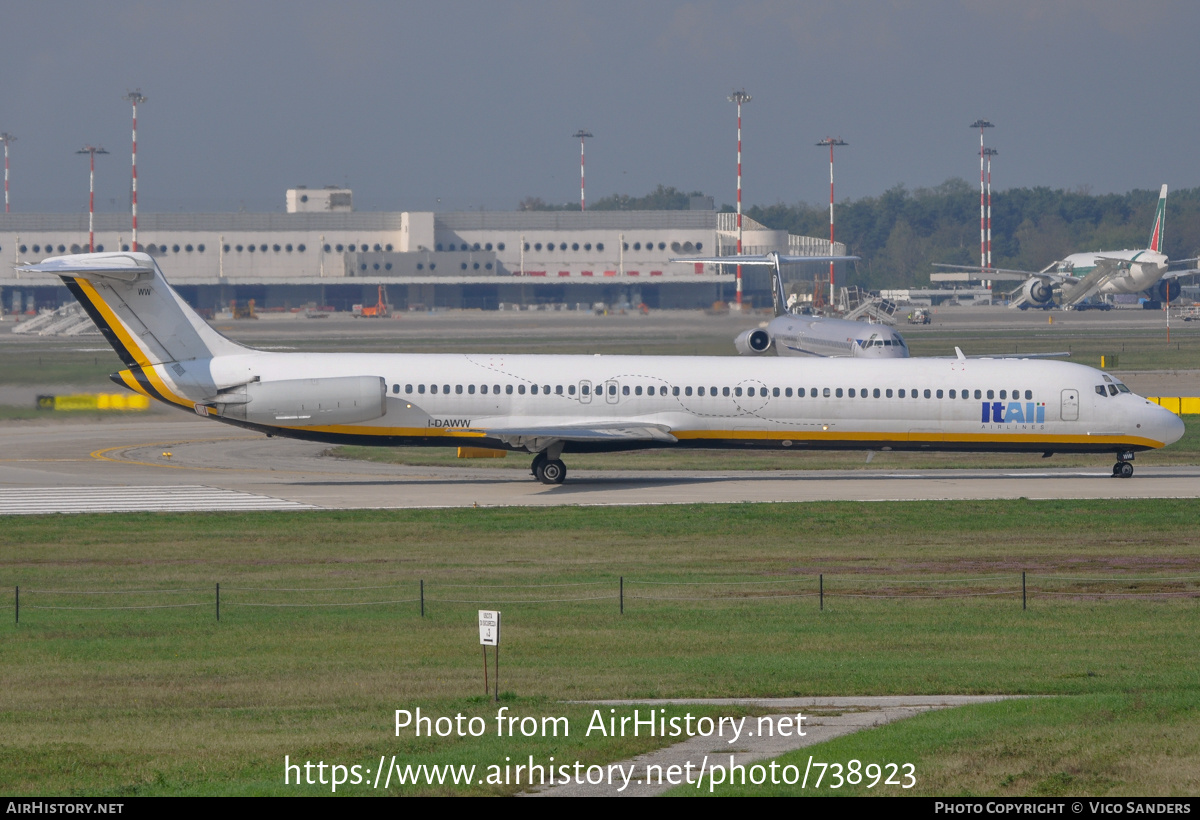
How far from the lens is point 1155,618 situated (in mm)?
21859

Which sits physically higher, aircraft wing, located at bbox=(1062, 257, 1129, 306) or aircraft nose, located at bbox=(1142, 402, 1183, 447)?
aircraft wing, located at bbox=(1062, 257, 1129, 306)

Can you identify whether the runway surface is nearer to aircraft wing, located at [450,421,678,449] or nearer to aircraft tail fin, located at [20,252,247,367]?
aircraft wing, located at [450,421,678,449]

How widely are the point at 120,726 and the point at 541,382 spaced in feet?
75.4

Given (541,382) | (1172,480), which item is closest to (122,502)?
(541,382)

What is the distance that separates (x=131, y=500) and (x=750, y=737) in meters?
25.1

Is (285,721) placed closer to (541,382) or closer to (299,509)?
(299,509)

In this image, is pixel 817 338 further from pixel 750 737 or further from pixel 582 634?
pixel 750 737

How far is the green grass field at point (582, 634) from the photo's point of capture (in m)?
13.2

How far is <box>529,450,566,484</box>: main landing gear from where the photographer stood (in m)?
38.0

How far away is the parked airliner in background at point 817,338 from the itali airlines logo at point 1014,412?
15940 millimetres

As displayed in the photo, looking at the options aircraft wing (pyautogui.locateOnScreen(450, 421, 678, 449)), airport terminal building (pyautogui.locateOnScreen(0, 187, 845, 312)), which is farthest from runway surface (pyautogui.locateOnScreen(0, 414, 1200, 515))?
airport terminal building (pyautogui.locateOnScreen(0, 187, 845, 312))

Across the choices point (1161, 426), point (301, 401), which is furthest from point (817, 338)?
point (301, 401)

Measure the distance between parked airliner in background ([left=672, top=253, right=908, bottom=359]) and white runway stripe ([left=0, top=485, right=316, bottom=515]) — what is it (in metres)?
27.2

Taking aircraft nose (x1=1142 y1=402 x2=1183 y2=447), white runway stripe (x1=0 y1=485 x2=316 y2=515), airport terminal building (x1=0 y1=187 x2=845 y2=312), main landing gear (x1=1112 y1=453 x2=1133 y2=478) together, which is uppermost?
airport terminal building (x1=0 y1=187 x2=845 y2=312)
